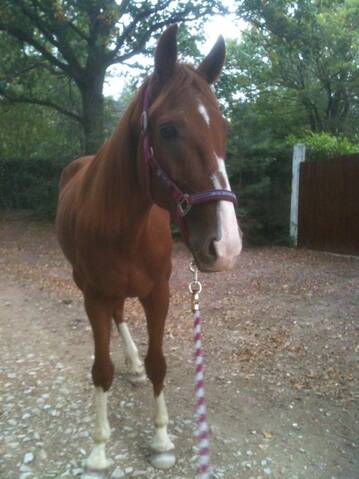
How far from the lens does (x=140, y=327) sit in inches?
201

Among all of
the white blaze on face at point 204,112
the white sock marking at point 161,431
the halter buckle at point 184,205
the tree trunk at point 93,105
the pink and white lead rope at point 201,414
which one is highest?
the tree trunk at point 93,105

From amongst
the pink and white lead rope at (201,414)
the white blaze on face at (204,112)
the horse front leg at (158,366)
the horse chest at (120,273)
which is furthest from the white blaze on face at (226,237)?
the horse front leg at (158,366)

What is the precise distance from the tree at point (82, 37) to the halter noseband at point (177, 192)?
9146mm

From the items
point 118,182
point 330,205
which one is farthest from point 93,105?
point 118,182

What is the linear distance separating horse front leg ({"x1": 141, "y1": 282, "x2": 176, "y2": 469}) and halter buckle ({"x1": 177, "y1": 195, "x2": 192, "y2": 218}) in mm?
1001

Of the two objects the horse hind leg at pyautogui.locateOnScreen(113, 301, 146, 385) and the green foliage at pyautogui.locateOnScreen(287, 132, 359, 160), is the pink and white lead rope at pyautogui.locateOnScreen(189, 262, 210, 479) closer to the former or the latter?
the horse hind leg at pyautogui.locateOnScreen(113, 301, 146, 385)

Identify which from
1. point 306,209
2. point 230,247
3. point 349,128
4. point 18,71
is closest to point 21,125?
point 18,71

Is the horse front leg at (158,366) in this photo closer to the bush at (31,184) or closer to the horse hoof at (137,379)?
the horse hoof at (137,379)

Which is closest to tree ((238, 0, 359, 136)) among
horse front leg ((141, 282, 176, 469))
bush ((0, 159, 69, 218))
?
bush ((0, 159, 69, 218))

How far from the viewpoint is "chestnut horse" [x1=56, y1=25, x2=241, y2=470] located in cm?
180

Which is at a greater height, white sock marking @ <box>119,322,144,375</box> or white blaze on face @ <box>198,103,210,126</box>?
white blaze on face @ <box>198,103,210,126</box>

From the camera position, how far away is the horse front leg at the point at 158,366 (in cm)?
271

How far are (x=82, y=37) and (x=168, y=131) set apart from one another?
11.9 metres

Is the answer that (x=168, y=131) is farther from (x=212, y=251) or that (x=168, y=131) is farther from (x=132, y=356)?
(x=132, y=356)
